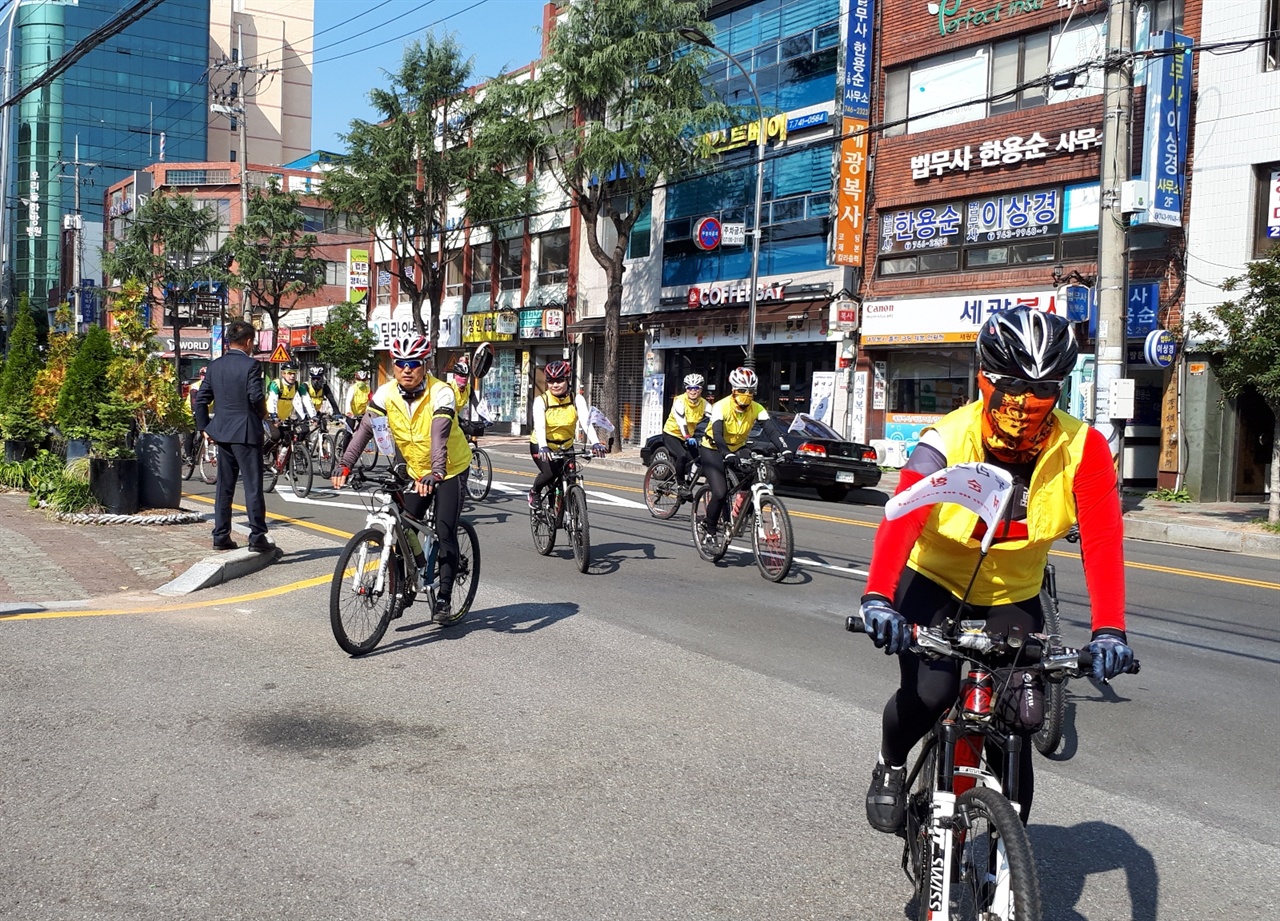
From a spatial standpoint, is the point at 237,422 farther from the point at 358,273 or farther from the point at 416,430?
the point at 358,273

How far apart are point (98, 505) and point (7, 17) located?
4835 inches

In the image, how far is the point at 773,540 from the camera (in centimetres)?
1033

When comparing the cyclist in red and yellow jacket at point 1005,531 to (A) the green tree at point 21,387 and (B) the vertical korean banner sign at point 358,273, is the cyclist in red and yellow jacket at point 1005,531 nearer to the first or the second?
(A) the green tree at point 21,387

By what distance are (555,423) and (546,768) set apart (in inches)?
245

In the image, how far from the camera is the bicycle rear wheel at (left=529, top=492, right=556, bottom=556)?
444 inches

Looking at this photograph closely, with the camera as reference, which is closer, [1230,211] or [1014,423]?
[1014,423]

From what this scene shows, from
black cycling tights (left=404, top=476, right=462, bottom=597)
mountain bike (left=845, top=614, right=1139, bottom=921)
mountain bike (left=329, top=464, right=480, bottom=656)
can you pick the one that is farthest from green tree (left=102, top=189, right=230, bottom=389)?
mountain bike (left=845, top=614, right=1139, bottom=921)

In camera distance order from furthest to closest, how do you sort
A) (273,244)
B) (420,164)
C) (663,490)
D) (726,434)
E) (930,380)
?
(273,244) → (420,164) → (930,380) → (663,490) → (726,434)

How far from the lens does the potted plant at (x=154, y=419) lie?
12.6m

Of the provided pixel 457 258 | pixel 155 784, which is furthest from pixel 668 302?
pixel 155 784

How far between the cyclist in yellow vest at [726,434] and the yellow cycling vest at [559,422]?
1275 millimetres

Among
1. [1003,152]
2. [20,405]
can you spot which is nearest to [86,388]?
[20,405]

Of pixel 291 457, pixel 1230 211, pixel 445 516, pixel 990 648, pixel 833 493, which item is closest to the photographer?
pixel 990 648

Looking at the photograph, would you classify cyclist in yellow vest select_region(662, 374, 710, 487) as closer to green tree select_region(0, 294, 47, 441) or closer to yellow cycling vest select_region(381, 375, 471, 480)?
yellow cycling vest select_region(381, 375, 471, 480)
